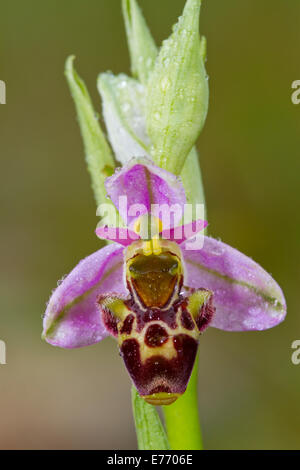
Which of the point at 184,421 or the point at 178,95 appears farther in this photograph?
the point at 184,421

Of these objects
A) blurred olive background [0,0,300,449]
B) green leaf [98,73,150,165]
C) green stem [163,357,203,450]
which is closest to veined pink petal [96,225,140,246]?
green leaf [98,73,150,165]

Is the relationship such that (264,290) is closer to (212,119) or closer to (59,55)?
(212,119)

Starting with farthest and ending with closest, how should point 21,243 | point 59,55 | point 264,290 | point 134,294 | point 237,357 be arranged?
point 59,55 < point 21,243 < point 237,357 < point 264,290 < point 134,294

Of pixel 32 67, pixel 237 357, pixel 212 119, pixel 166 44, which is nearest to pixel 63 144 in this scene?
pixel 32 67

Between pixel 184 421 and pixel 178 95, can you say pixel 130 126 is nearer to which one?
pixel 178 95

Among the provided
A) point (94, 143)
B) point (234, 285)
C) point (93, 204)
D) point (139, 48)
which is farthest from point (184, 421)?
point (93, 204)

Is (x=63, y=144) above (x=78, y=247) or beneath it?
above
